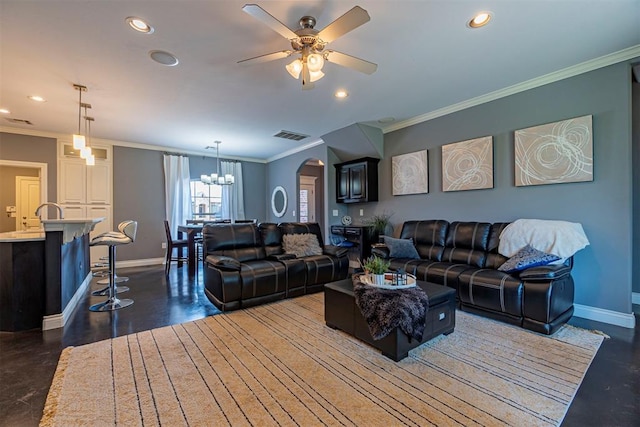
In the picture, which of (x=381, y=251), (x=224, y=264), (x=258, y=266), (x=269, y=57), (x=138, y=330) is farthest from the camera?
(x=381, y=251)

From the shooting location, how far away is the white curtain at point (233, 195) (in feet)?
24.2

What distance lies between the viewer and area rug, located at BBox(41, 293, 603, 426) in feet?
5.21

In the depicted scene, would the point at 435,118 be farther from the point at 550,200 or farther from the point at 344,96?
the point at 550,200

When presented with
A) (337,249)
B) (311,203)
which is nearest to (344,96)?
(337,249)

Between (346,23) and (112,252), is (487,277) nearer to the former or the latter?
(346,23)

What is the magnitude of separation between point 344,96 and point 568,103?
264 cm

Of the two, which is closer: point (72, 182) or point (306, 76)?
point (306, 76)

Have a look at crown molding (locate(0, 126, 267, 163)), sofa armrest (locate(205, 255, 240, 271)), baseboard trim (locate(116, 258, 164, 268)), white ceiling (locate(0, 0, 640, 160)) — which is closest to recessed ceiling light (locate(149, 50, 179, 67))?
white ceiling (locate(0, 0, 640, 160))

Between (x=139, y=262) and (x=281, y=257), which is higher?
(x=281, y=257)

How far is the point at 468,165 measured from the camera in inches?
161

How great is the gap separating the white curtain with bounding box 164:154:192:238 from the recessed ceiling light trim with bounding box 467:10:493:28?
6399 mm

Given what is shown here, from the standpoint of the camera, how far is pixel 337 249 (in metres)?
4.36

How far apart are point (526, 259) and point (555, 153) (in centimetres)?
139

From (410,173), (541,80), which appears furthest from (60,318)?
(541,80)
